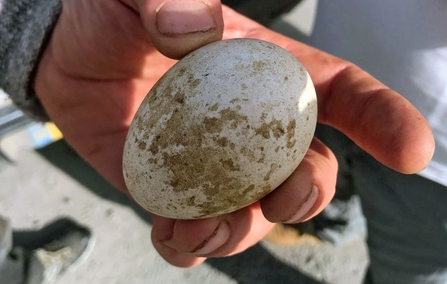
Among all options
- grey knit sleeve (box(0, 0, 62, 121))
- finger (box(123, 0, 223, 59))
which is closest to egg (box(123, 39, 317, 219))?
finger (box(123, 0, 223, 59))

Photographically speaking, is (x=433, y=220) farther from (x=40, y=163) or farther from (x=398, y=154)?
(x=40, y=163)

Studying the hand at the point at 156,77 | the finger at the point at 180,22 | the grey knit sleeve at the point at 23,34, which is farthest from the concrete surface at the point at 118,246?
the finger at the point at 180,22

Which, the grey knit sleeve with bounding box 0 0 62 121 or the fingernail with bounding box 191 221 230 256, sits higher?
the grey knit sleeve with bounding box 0 0 62 121

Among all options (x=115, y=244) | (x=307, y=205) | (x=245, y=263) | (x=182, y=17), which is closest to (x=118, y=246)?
(x=115, y=244)

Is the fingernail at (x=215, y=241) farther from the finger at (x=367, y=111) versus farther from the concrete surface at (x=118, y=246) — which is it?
the concrete surface at (x=118, y=246)

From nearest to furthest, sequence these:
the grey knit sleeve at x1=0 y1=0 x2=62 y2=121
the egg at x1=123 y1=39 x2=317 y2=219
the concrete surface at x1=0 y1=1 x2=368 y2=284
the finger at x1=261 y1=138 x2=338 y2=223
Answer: the egg at x1=123 y1=39 x2=317 y2=219
the finger at x1=261 y1=138 x2=338 y2=223
the grey knit sleeve at x1=0 y1=0 x2=62 y2=121
the concrete surface at x1=0 y1=1 x2=368 y2=284

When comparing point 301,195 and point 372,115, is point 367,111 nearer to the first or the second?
point 372,115

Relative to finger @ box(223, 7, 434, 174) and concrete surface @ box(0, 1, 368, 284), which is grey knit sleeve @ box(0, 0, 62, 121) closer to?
finger @ box(223, 7, 434, 174)
